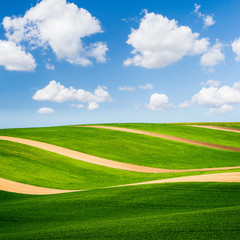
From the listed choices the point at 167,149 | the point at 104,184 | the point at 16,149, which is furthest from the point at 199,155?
the point at 16,149

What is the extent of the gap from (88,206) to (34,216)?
205cm

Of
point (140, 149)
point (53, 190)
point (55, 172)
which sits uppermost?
point (140, 149)

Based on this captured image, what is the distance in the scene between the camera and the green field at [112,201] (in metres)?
6.71

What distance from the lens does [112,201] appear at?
10.6m

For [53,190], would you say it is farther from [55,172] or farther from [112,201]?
[112,201]

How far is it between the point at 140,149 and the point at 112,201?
16998 mm

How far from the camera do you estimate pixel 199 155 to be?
26844 millimetres

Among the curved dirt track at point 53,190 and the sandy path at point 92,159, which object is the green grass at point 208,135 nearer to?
the sandy path at point 92,159

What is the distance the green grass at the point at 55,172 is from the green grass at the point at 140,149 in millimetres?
3747

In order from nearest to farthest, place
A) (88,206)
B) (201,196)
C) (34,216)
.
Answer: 1. (34,216)
2. (88,206)
3. (201,196)

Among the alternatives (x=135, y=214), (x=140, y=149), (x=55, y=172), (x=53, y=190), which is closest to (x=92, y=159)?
(x=55, y=172)

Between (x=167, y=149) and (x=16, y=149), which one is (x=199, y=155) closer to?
(x=167, y=149)

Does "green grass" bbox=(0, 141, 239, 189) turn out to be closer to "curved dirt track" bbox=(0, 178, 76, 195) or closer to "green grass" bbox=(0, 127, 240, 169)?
"curved dirt track" bbox=(0, 178, 76, 195)

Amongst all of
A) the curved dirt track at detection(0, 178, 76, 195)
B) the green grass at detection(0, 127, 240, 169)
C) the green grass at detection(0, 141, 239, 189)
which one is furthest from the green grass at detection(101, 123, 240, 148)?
the curved dirt track at detection(0, 178, 76, 195)
